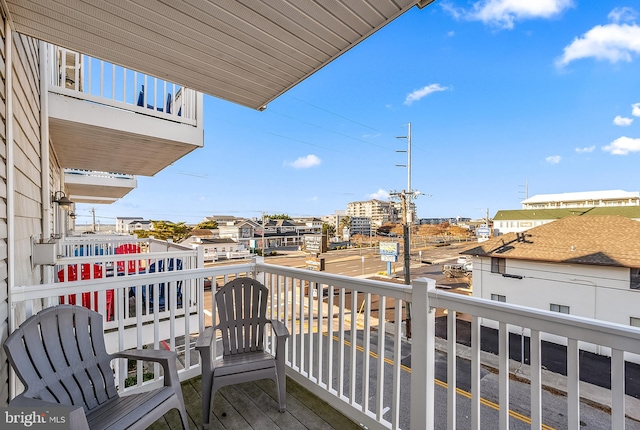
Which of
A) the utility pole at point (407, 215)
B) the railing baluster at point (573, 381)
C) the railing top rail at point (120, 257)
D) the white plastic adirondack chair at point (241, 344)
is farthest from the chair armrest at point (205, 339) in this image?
the utility pole at point (407, 215)

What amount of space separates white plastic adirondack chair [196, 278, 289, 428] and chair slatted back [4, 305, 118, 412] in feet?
1.73

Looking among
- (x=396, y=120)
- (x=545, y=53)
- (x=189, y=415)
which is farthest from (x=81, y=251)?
(x=396, y=120)

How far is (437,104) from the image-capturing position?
29844mm

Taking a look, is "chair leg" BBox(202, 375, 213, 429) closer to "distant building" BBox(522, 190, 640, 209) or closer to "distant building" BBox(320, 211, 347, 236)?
"distant building" BBox(522, 190, 640, 209)

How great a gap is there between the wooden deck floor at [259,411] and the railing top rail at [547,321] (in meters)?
1.09

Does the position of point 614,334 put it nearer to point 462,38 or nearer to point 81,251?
point 81,251

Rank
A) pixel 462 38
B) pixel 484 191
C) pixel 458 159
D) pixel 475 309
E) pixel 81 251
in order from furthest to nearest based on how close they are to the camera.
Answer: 1. pixel 458 159
2. pixel 484 191
3. pixel 462 38
4. pixel 81 251
5. pixel 475 309

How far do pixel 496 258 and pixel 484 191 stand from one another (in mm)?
21367

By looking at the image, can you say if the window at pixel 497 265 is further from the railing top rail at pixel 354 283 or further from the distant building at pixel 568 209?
the railing top rail at pixel 354 283

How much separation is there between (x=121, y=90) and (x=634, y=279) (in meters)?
9.54

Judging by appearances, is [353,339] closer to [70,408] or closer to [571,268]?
[70,408]

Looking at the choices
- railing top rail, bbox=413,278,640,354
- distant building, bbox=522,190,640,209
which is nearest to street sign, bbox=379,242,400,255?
distant building, bbox=522,190,640,209

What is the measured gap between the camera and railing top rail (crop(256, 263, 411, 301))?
1.62 m

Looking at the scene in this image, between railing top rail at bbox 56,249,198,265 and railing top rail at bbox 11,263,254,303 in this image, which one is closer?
railing top rail at bbox 11,263,254,303
